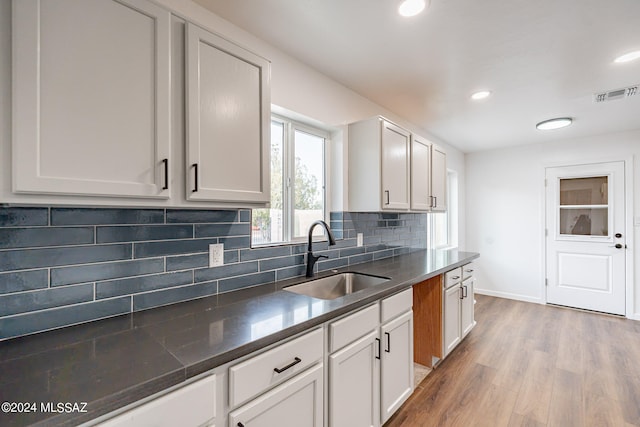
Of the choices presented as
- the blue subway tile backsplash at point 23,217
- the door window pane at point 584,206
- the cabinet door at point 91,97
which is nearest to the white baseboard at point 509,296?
the door window pane at point 584,206

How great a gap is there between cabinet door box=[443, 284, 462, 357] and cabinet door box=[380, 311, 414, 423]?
67 centimetres

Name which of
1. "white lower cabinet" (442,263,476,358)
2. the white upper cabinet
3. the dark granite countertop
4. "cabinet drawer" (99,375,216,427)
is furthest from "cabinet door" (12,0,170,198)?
"white lower cabinet" (442,263,476,358)

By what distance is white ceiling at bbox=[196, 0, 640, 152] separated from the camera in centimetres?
155

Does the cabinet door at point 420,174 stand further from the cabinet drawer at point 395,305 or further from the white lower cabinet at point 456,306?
the cabinet drawer at point 395,305

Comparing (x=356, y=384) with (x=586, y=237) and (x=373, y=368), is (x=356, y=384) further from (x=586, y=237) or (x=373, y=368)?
(x=586, y=237)

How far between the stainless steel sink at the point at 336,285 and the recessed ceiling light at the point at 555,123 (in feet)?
9.51

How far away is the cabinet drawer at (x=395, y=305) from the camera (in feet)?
5.53

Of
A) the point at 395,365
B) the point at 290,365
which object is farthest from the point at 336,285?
the point at 290,365

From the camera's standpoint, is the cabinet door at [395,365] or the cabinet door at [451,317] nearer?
the cabinet door at [395,365]

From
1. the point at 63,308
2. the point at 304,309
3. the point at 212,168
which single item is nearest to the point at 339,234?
the point at 304,309

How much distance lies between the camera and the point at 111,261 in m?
1.25

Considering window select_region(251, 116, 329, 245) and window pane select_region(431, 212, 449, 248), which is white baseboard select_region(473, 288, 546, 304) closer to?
window pane select_region(431, 212, 449, 248)

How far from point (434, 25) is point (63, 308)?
7.40 ft

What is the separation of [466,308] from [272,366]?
248 centimetres
